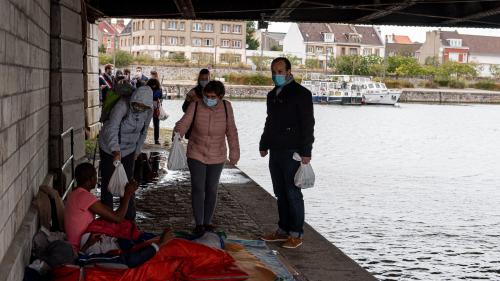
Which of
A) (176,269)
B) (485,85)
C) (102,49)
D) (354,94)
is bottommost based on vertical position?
(354,94)

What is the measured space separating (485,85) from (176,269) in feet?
355

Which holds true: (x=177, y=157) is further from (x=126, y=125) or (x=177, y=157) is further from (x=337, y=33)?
(x=337, y=33)

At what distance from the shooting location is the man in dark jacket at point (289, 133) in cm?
798

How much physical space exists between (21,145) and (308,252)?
355cm

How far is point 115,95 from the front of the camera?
26.2 feet

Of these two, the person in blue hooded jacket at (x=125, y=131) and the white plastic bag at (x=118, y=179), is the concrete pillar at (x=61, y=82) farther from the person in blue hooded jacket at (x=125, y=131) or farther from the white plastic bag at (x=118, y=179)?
the white plastic bag at (x=118, y=179)

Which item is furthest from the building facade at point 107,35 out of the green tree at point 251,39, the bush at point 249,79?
the bush at point 249,79

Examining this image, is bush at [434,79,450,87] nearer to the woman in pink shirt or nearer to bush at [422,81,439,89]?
bush at [422,81,439,89]

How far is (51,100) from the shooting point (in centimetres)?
870

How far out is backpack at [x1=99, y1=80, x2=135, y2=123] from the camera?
7.93 meters

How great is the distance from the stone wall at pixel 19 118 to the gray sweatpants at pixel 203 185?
60.2 inches

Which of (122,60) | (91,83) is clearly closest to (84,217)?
(91,83)

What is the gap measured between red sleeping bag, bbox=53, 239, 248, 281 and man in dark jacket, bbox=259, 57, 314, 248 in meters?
2.01

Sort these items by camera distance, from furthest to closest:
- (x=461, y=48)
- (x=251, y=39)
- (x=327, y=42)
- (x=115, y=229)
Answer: (x=461, y=48)
(x=251, y=39)
(x=327, y=42)
(x=115, y=229)
